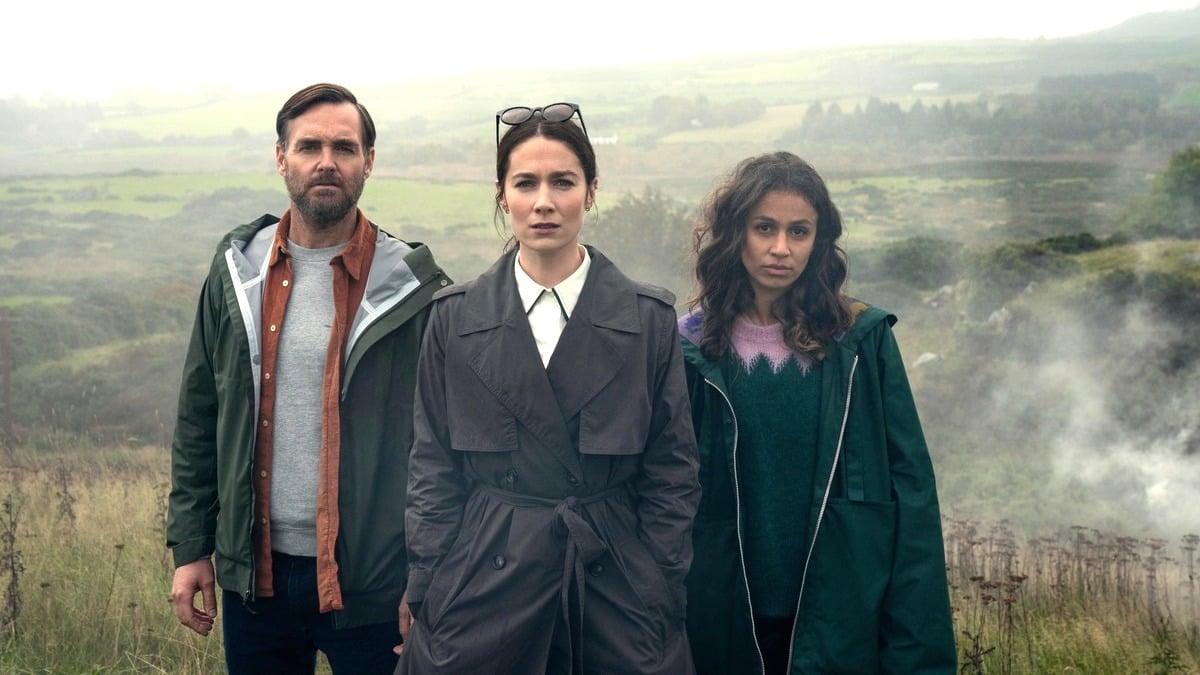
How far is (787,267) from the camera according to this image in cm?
281

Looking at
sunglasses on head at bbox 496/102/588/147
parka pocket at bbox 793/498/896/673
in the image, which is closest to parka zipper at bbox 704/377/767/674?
parka pocket at bbox 793/498/896/673

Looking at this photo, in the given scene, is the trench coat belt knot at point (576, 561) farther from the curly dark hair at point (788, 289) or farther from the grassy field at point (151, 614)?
the grassy field at point (151, 614)

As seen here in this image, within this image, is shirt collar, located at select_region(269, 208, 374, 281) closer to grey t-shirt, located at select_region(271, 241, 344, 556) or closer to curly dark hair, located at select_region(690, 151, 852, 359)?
grey t-shirt, located at select_region(271, 241, 344, 556)

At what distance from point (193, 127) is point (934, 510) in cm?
3655

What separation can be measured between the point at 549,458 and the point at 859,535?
3.00 feet

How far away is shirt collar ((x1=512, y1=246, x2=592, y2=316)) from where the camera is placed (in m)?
2.42

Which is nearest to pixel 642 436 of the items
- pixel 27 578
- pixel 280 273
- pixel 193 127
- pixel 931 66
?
pixel 280 273

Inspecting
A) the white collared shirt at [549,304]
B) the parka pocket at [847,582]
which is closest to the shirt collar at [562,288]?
the white collared shirt at [549,304]

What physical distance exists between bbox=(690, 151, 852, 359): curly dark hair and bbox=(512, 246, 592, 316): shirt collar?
1.71 feet

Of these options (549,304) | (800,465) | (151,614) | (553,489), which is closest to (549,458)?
(553,489)

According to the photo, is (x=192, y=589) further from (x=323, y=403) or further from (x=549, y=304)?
(x=549, y=304)

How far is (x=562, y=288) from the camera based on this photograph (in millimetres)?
2430

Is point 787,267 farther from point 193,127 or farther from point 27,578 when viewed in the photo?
point 193,127

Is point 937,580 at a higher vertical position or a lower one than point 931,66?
lower
